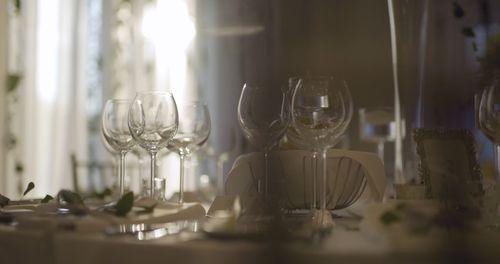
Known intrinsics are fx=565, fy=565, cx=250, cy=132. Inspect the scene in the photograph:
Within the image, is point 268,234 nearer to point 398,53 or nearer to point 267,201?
point 267,201

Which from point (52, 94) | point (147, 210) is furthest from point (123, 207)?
point (52, 94)

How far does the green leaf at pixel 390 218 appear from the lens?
0.62 meters

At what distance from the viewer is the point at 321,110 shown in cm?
94

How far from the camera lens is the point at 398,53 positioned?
116 centimetres

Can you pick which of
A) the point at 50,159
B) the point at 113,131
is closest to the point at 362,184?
the point at 113,131

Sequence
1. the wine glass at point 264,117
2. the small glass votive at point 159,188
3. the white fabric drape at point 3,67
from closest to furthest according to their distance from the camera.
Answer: the wine glass at point 264,117 < the small glass votive at point 159,188 < the white fabric drape at point 3,67

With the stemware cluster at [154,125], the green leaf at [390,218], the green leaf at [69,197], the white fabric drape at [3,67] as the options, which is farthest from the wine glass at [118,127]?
the white fabric drape at [3,67]

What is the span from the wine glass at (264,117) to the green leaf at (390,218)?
0.15 metres

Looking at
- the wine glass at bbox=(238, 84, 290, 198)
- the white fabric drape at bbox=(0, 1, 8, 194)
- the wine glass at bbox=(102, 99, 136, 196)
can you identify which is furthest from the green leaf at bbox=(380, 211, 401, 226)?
the white fabric drape at bbox=(0, 1, 8, 194)

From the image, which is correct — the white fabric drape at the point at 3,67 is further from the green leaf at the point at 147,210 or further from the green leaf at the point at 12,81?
the green leaf at the point at 147,210

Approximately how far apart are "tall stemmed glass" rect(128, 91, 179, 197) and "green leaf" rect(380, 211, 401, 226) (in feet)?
1.61

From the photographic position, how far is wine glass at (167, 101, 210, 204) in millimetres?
1153

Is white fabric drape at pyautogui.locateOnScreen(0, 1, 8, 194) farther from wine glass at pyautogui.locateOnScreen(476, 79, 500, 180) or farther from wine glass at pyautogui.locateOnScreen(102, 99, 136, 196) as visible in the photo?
wine glass at pyautogui.locateOnScreen(476, 79, 500, 180)

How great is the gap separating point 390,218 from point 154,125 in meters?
0.53
